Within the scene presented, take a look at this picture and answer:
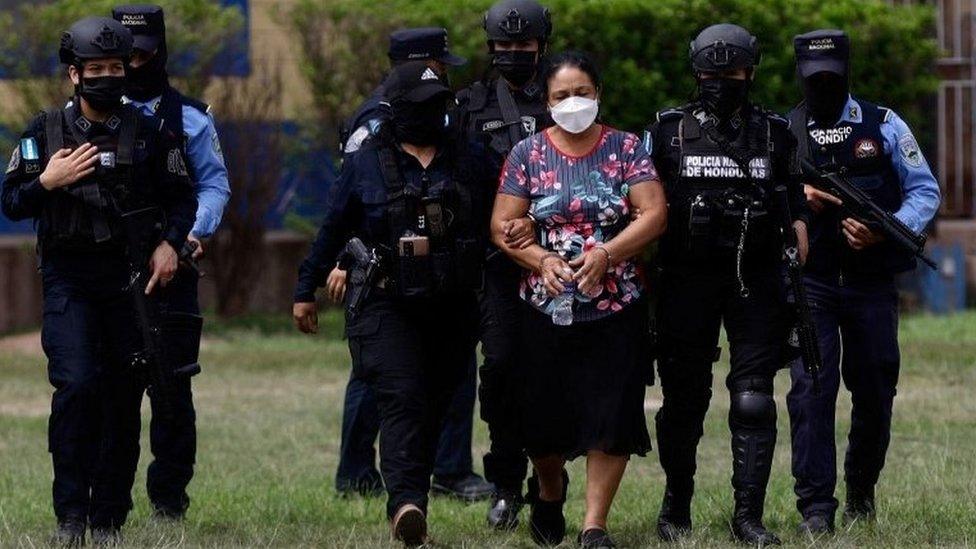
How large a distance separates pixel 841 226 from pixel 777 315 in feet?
2.39

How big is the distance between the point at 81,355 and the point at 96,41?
1135mm

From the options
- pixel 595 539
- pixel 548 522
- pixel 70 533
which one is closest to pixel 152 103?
pixel 70 533

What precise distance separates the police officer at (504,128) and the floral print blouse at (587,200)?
34 centimetres

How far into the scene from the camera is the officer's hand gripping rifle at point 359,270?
26.3ft

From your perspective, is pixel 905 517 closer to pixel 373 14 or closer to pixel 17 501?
pixel 17 501

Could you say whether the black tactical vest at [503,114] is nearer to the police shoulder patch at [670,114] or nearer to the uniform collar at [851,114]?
the police shoulder patch at [670,114]

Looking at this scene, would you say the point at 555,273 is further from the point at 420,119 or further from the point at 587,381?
the point at 420,119

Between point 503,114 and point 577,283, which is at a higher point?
point 503,114

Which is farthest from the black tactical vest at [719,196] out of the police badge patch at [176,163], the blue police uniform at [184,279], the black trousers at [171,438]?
the black trousers at [171,438]

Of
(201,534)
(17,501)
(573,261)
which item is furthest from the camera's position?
(17,501)

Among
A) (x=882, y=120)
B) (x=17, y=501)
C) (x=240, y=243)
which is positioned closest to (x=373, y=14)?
(x=240, y=243)

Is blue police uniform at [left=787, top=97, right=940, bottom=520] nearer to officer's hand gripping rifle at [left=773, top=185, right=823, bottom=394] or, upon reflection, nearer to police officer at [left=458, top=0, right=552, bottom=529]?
officer's hand gripping rifle at [left=773, top=185, right=823, bottom=394]

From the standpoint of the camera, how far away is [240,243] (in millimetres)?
20906

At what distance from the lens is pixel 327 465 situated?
1239 centimetres
